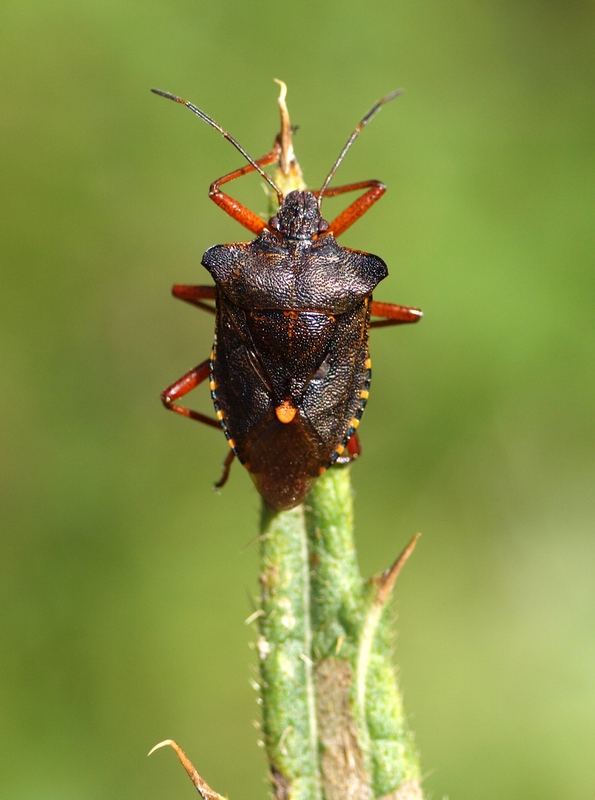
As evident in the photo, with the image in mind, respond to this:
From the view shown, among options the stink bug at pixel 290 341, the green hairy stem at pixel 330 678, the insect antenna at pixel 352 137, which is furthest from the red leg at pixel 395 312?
the green hairy stem at pixel 330 678

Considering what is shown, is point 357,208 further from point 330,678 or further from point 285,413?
point 330,678

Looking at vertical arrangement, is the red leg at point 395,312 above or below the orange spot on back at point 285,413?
above

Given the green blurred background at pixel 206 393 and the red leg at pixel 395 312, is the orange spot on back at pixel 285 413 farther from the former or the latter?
the green blurred background at pixel 206 393

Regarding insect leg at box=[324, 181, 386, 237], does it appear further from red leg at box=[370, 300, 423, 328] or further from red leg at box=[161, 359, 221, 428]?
red leg at box=[161, 359, 221, 428]

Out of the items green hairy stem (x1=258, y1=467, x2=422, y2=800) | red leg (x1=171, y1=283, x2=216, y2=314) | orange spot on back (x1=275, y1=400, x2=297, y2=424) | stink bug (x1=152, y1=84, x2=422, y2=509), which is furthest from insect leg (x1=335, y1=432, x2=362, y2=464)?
red leg (x1=171, y1=283, x2=216, y2=314)

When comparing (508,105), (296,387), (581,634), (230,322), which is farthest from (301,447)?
(508,105)

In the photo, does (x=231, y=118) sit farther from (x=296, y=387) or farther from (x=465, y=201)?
(x=296, y=387)
